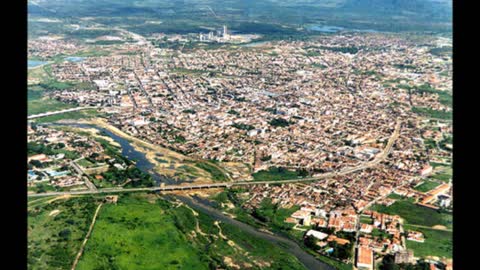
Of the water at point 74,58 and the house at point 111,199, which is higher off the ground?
the water at point 74,58

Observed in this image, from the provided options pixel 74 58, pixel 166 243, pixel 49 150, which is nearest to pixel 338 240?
pixel 166 243

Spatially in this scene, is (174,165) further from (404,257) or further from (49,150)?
(404,257)

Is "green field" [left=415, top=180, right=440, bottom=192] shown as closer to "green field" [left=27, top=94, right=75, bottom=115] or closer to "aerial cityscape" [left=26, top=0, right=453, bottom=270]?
"aerial cityscape" [left=26, top=0, right=453, bottom=270]

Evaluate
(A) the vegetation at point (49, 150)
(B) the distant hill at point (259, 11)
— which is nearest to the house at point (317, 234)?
(A) the vegetation at point (49, 150)

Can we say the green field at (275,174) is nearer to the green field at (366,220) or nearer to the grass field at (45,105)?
the green field at (366,220)

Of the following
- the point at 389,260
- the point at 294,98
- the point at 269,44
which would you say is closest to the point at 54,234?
the point at 389,260
